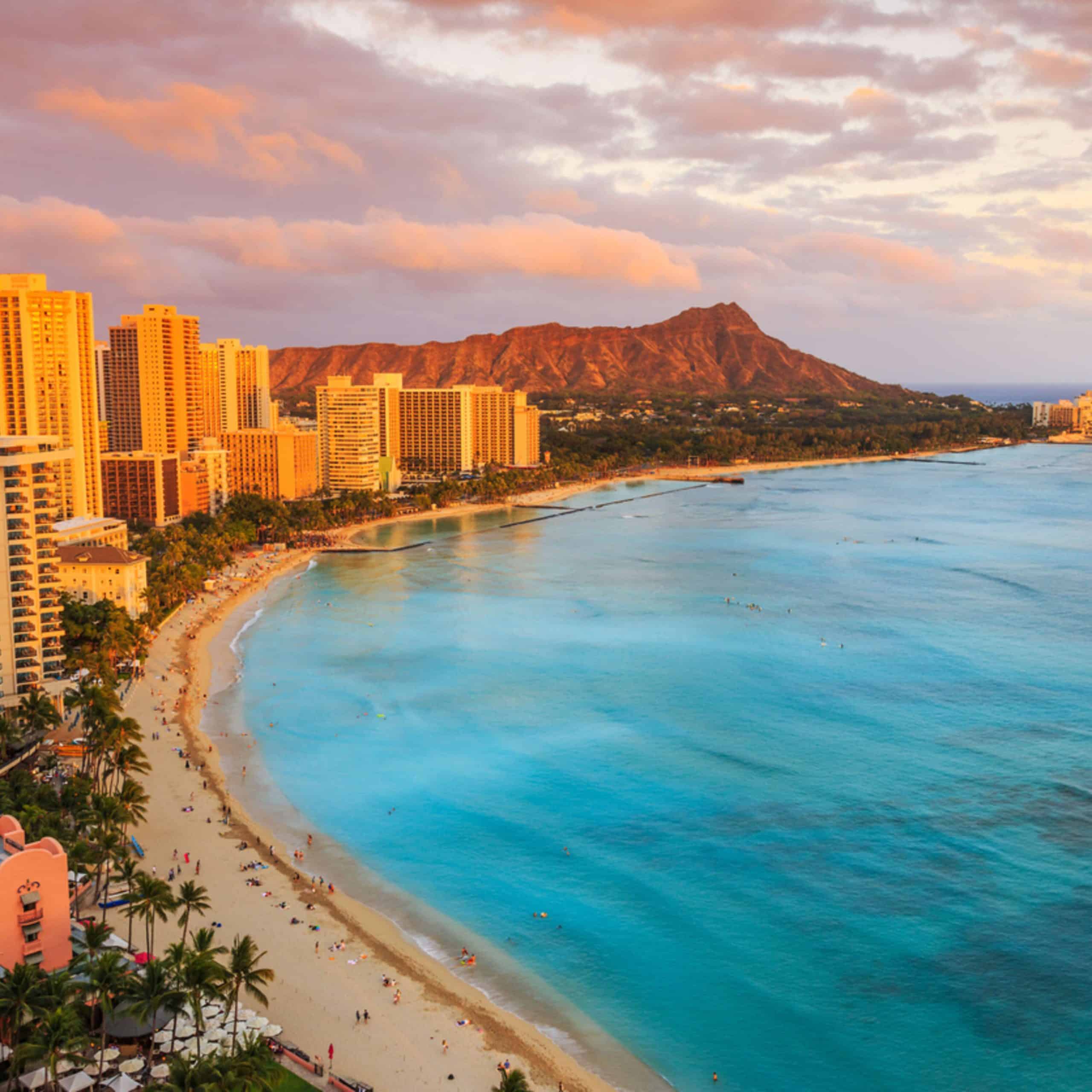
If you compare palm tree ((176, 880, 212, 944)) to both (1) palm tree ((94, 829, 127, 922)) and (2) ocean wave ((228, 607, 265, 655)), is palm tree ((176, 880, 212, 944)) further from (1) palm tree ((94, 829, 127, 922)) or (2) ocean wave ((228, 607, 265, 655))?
(2) ocean wave ((228, 607, 265, 655))

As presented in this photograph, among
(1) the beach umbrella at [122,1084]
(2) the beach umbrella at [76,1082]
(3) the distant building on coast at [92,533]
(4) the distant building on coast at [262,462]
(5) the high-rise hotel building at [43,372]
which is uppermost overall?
(5) the high-rise hotel building at [43,372]

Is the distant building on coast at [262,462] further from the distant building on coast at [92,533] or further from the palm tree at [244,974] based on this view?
the palm tree at [244,974]

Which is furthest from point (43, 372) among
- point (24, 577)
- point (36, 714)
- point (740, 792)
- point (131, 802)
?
point (740, 792)

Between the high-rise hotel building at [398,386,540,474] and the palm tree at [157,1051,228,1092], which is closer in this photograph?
the palm tree at [157,1051,228,1092]

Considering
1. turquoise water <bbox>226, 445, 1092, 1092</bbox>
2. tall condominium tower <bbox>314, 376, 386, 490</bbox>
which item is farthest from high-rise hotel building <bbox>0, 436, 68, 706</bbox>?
tall condominium tower <bbox>314, 376, 386, 490</bbox>

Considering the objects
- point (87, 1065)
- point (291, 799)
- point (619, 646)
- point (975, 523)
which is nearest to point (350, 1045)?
point (87, 1065)

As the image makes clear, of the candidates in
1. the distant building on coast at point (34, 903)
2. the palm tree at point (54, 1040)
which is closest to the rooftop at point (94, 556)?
the distant building on coast at point (34, 903)

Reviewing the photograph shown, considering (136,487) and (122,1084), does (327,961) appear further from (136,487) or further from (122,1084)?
(136,487)
